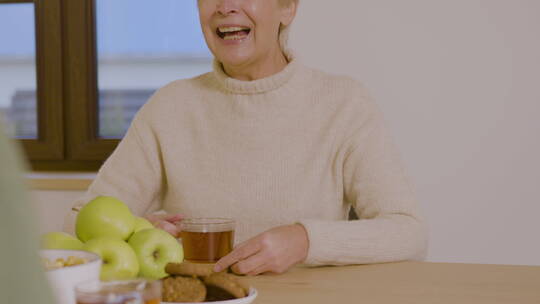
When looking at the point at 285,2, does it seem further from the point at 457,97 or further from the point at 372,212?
the point at 457,97

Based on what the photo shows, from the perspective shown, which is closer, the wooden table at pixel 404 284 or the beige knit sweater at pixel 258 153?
the wooden table at pixel 404 284

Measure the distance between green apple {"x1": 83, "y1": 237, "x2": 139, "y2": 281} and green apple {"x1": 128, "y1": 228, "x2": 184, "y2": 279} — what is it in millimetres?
82

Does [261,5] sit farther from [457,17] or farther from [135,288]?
[135,288]

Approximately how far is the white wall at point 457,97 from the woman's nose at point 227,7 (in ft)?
2.64

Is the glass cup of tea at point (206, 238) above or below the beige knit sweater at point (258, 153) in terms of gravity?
below

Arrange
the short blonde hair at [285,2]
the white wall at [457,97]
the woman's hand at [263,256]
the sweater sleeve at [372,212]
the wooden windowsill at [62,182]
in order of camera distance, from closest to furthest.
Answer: the woman's hand at [263,256] → the sweater sleeve at [372,212] → the short blonde hair at [285,2] → the white wall at [457,97] → the wooden windowsill at [62,182]

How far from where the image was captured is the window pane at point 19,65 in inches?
116

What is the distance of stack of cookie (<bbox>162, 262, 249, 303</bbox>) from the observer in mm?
963

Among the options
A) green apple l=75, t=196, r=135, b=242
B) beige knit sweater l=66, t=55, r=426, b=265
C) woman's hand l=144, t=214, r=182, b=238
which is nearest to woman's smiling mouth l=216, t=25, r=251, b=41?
beige knit sweater l=66, t=55, r=426, b=265

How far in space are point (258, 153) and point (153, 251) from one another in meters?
0.73

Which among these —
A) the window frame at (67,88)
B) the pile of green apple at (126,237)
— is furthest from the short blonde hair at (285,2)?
the window frame at (67,88)

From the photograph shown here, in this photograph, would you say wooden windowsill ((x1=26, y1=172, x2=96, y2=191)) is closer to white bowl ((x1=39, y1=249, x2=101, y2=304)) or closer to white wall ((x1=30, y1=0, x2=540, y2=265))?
white wall ((x1=30, y1=0, x2=540, y2=265))

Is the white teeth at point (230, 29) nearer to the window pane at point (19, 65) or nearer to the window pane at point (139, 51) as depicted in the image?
the window pane at point (139, 51)

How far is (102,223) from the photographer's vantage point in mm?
1096
